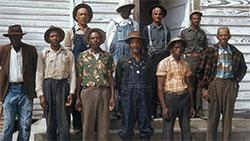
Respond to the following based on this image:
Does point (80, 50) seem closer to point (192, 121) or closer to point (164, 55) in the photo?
point (164, 55)

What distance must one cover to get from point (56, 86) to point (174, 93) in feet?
5.23

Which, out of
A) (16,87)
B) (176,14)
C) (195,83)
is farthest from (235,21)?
(16,87)

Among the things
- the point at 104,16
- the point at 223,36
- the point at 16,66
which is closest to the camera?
the point at 16,66

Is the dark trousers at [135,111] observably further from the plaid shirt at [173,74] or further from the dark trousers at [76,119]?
the dark trousers at [76,119]

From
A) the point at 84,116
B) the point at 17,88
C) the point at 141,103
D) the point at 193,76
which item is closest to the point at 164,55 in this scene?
the point at 193,76

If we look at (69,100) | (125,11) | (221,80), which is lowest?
(69,100)

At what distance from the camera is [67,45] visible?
7090mm

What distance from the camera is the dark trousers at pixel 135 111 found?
6.70 metres

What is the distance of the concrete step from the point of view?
7.14 meters

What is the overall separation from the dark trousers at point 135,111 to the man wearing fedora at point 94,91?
0.72 feet

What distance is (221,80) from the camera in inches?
278

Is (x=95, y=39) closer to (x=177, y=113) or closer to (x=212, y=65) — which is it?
(x=177, y=113)

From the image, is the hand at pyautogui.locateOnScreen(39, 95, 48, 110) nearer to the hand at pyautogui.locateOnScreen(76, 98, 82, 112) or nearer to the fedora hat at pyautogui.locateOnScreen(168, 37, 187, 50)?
the hand at pyautogui.locateOnScreen(76, 98, 82, 112)

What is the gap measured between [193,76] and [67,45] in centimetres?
207
